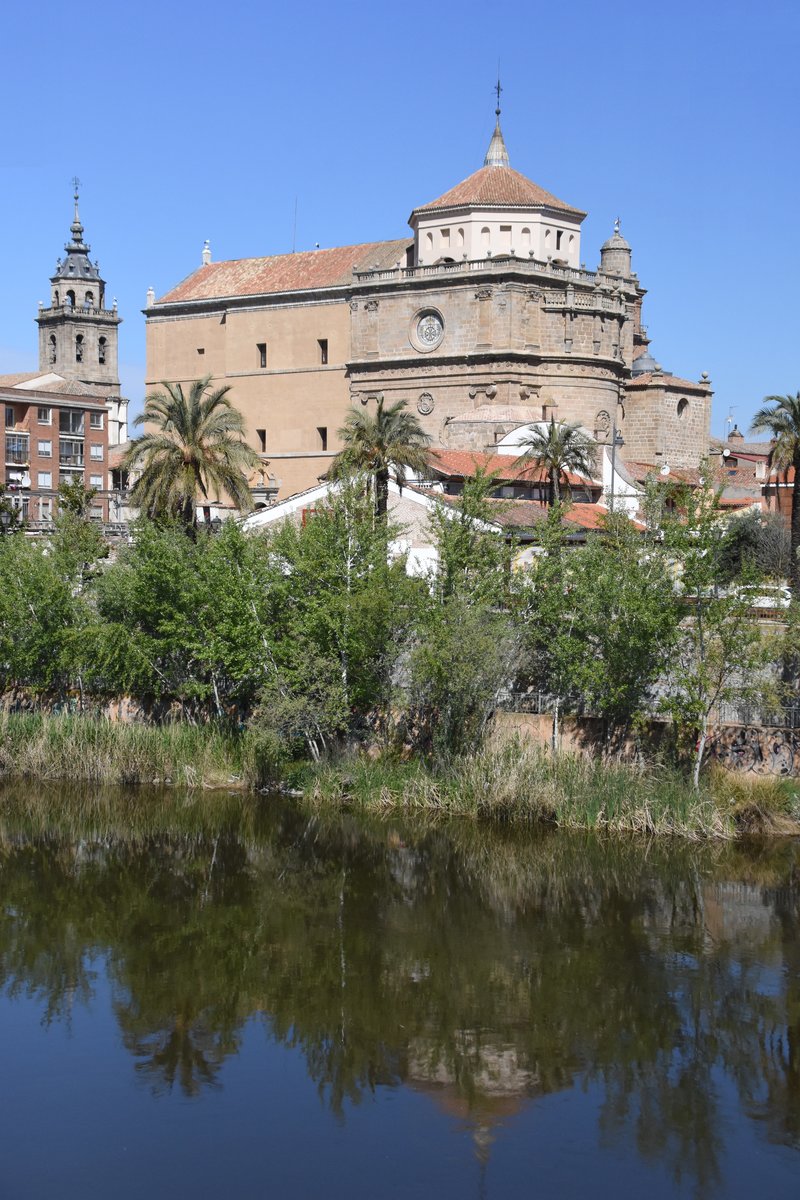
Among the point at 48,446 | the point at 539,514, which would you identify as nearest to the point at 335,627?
the point at 539,514

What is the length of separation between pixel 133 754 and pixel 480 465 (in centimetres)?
1888

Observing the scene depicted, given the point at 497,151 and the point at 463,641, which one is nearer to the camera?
the point at 463,641

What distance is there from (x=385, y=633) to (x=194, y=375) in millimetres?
37527

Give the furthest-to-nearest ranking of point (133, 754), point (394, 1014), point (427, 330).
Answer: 1. point (427, 330)
2. point (133, 754)
3. point (394, 1014)

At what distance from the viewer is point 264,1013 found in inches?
581

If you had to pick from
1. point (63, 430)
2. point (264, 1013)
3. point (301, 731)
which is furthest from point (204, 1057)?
point (63, 430)

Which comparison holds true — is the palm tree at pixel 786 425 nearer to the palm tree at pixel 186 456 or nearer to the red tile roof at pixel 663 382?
the palm tree at pixel 186 456

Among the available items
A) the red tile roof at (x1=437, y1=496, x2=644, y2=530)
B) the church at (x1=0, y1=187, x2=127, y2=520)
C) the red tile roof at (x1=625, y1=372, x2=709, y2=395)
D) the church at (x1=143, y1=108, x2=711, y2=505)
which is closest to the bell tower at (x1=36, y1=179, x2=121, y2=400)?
the church at (x1=0, y1=187, x2=127, y2=520)

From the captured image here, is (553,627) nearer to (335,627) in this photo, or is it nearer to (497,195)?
(335,627)

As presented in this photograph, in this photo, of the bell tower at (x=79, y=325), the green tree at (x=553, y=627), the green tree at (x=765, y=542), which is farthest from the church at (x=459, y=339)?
the bell tower at (x=79, y=325)

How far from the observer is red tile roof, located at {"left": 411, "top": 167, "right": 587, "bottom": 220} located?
167 feet

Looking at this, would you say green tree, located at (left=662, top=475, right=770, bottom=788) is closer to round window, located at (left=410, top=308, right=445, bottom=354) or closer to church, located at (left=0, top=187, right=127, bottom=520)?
round window, located at (left=410, top=308, right=445, bottom=354)

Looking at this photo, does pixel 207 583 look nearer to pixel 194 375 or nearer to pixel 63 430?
pixel 194 375

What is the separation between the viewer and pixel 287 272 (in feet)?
192
